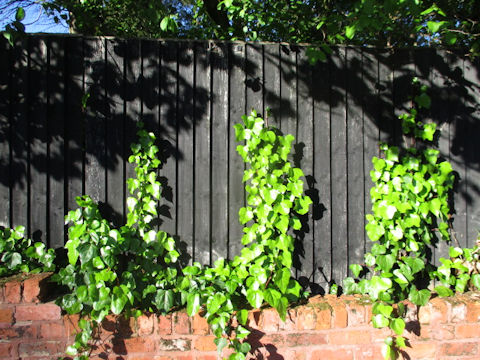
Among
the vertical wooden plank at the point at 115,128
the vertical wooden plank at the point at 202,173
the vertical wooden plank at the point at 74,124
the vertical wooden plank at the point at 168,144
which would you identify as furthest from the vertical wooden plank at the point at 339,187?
the vertical wooden plank at the point at 74,124

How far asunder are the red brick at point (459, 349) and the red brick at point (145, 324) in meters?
1.87

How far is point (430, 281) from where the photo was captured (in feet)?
8.46

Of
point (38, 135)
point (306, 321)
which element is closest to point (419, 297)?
point (306, 321)

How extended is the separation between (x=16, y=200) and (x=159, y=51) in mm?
1398

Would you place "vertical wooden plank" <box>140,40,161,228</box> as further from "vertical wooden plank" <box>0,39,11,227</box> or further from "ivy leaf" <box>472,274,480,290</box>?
"ivy leaf" <box>472,274,480,290</box>

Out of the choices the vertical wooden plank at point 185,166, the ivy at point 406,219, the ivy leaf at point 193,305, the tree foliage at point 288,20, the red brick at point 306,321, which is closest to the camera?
the ivy leaf at point 193,305

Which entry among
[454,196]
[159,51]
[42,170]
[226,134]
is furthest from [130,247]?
[454,196]

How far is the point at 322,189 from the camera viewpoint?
2.54 meters

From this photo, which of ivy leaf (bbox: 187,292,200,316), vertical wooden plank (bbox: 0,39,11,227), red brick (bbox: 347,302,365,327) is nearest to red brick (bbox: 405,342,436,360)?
red brick (bbox: 347,302,365,327)

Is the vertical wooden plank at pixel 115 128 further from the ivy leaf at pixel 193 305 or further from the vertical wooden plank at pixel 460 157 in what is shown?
the vertical wooden plank at pixel 460 157

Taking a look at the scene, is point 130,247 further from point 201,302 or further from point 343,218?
point 343,218

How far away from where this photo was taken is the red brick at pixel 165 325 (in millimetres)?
2238

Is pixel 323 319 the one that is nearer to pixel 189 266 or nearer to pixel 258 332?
pixel 258 332

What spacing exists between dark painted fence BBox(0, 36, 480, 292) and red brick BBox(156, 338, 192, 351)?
54cm
